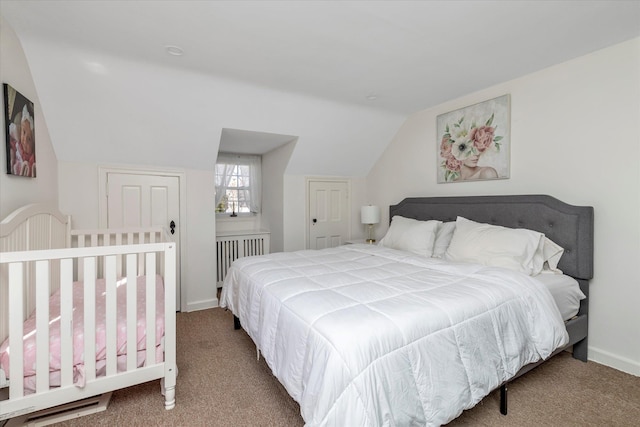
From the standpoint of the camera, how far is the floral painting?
110 inches

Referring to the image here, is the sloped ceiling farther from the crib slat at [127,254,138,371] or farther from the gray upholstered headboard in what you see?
the crib slat at [127,254,138,371]

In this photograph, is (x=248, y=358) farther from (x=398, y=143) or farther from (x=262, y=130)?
(x=398, y=143)

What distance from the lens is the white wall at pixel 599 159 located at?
2.09 meters

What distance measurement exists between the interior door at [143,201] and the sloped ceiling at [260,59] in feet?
0.69

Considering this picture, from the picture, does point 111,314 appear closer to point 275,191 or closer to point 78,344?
point 78,344

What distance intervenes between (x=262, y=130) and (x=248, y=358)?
2.29 meters

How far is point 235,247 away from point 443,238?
272 centimetres

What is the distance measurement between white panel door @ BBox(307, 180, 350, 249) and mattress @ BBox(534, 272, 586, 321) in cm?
267

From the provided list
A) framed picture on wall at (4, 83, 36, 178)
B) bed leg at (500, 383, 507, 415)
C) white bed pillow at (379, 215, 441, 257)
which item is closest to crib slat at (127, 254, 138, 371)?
framed picture on wall at (4, 83, 36, 178)

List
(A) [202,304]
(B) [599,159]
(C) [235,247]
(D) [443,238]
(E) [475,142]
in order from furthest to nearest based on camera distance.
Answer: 1. (C) [235,247]
2. (A) [202,304]
3. (E) [475,142]
4. (D) [443,238]
5. (B) [599,159]

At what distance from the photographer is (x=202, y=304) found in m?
3.50

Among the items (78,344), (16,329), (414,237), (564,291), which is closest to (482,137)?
(414,237)

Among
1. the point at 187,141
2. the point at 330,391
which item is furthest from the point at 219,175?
the point at 330,391

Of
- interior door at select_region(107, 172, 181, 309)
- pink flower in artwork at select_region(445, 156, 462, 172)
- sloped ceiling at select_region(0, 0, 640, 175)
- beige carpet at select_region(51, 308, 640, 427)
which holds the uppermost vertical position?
sloped ceiling at select_region(0, 0, 640, 175)
